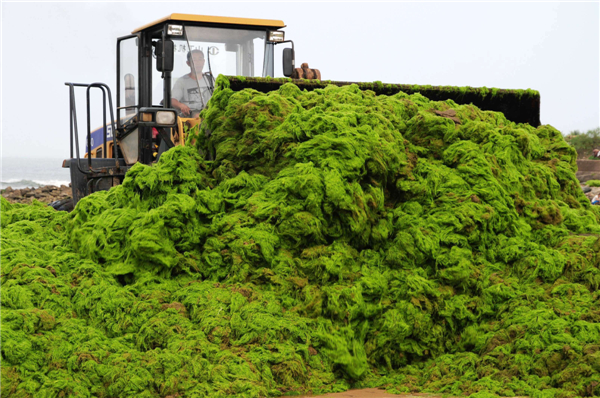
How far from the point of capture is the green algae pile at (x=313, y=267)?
3.28 metres

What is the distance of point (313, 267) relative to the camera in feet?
13.0

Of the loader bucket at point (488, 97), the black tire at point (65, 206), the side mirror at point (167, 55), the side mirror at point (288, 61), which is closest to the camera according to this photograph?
the loader bucket at point (488, 97)

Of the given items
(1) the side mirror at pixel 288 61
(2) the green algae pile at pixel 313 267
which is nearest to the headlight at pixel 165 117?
(2) the green algae pile at pixel 313 267

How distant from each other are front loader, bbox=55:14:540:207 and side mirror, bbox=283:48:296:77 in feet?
0.04

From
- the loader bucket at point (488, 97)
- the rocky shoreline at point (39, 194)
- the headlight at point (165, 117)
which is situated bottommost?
the rocky shoreline at point (39, 194)

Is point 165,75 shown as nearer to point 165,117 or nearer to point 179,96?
point 179,96

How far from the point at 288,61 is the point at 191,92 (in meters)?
1.58

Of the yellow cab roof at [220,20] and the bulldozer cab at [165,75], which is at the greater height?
the yellow cab roof at [220,20]

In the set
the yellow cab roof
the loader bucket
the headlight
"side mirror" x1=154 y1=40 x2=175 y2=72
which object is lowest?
the headlight

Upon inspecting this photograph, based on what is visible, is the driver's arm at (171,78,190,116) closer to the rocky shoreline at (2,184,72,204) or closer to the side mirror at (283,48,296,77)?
the side mirror at (283,48,296,77)

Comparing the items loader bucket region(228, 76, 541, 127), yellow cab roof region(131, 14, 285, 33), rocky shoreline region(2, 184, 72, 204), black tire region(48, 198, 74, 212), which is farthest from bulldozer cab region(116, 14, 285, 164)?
rocky shoreline region(2, 184, 72, 204)

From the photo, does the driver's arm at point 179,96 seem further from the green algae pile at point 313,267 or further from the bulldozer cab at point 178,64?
the green algae pile at point 313,267

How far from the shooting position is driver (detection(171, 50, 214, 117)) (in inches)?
261

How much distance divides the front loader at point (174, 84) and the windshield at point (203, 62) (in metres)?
0.01
